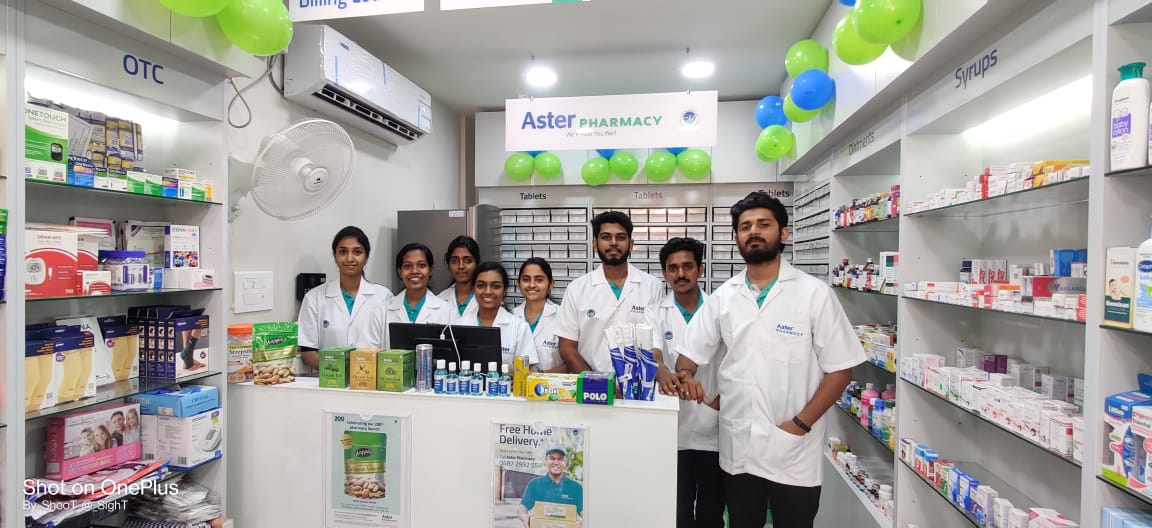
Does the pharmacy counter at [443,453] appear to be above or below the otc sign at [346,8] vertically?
below

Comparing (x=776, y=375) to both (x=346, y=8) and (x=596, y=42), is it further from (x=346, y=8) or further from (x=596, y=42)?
(x=596, y=42)

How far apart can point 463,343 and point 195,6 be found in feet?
5.37

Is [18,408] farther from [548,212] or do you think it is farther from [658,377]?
[548,212]

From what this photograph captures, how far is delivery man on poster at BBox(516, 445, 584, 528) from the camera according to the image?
2.11 meters

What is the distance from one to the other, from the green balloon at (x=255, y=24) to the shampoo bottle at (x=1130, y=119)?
2885mm

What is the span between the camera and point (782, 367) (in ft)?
7.20

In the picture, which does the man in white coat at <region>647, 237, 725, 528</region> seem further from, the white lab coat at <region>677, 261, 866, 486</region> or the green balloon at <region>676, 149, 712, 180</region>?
the green balloon at <region>676, 149, 712, 180</region>

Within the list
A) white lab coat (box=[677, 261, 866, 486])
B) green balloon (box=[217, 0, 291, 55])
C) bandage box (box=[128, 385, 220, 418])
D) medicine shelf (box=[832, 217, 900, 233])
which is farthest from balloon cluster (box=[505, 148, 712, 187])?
bandage box (box=[128, 385, 220, 418])

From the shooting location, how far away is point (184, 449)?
2234 mm

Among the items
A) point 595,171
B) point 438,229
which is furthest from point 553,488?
point 595,171

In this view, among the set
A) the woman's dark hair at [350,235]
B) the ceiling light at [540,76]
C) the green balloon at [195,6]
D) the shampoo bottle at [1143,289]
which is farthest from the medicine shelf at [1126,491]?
the ceiling light at [540,76]

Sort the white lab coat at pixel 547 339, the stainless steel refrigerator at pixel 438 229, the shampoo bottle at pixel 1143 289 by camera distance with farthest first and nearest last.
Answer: the stainless steel refrigerator at pixel 438 229, the white lab coat at pixel 547 339, the shampoo bottle at pixel 1143 289

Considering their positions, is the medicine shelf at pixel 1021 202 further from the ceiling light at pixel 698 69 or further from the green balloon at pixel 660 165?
the green balloon at pixel 660 165

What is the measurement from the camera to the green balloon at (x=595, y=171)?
17.4 feet
